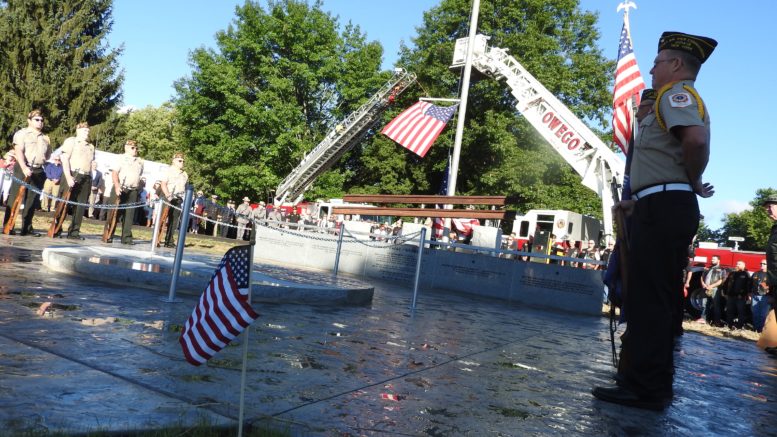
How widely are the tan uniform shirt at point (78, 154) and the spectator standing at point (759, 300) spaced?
13801 millimetres

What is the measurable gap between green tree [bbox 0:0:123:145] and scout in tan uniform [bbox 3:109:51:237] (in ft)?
84.8

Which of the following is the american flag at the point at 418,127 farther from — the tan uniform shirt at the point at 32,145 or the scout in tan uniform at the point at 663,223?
the scout in tan uniform at the point at 663,223

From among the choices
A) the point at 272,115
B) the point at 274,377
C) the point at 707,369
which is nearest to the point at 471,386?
the point at 274,377

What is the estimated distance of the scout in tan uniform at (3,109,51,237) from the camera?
36.0 ft

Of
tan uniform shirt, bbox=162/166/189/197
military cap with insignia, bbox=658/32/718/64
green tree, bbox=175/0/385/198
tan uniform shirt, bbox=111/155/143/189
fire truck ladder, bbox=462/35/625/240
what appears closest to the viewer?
military cap with insignia, bbox=658/32/718/64

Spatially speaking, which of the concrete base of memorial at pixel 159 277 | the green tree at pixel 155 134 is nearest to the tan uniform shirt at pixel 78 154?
the concrete base of memorial at pixel 159 277

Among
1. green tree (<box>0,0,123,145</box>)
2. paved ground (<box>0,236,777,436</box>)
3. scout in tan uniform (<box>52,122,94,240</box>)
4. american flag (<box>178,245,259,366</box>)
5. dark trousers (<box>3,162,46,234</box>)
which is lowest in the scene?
paved ground (<box>0,236,777,436</box>)

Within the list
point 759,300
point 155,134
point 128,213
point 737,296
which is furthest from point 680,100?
point 155,134

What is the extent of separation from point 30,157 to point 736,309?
14.9 metres

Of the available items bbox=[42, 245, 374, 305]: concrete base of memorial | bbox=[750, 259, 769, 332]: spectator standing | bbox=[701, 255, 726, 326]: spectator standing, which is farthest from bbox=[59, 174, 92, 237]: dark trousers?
bbox=[750, 259, 769, 332]: spectator standing

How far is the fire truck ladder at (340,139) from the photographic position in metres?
34.1

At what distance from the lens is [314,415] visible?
2.93 meters

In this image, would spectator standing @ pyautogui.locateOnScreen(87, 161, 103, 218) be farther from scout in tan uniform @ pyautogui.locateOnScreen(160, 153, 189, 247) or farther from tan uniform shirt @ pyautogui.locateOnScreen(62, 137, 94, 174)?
tan uniform shirt @ pyautogui.locateOnScreen(62, 137, 94, 174)

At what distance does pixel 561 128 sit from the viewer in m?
22.1
